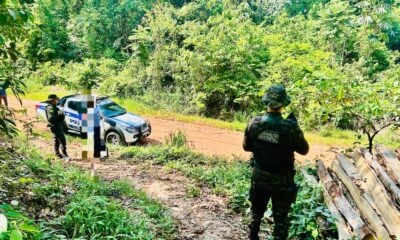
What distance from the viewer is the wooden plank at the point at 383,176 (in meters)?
5.19

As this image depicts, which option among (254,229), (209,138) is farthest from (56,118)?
(209,138)

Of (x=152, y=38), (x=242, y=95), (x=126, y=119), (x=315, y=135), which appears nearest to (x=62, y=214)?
(x=126, y=119)

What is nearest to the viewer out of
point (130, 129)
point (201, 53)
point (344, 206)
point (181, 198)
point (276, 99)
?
point (276, 99)

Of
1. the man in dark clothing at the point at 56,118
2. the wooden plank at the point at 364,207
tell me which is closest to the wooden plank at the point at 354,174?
the wooden plank at the point at 364,207

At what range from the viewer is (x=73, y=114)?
13.3 m

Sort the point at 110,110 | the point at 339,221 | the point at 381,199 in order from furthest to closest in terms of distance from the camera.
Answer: the point at 110,110 → the point at 339,221 → the point at 381,199

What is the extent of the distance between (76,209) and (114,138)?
8.48m

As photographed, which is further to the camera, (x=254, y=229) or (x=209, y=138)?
(x=209, y=138)

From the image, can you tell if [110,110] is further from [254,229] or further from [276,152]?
[276,152]

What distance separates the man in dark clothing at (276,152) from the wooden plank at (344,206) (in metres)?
0.89

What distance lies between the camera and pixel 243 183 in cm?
749

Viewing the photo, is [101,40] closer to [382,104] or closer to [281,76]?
[281,76]

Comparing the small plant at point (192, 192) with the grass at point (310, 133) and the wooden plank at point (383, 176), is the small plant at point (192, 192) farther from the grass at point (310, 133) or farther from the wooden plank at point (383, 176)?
the grass at point (310, 133)

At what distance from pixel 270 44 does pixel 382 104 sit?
1527cm
